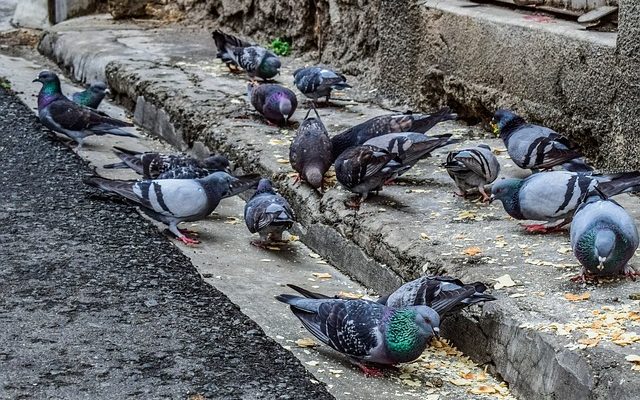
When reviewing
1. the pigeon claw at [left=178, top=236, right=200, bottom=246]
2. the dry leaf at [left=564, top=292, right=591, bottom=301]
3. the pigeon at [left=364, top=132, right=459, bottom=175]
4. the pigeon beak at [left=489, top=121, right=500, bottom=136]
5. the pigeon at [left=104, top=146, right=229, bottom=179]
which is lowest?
the pigeon claw at [left=178, top=236, right=200, bottom=246]

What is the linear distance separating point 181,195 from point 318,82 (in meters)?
2.03

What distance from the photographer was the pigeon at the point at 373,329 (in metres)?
4.34

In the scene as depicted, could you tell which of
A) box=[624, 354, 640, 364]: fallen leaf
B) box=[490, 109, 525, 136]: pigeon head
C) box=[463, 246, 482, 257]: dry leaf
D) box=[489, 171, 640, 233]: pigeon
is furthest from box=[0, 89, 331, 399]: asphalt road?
box=[490, 109, 525, 136]: pigeon head

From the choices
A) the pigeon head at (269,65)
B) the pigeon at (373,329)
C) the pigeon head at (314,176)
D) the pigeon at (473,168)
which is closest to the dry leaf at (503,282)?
the pigeon at (373,329)

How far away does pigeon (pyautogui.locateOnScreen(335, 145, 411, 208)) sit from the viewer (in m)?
5.85

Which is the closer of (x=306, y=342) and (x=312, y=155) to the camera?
(x=306, y=342)

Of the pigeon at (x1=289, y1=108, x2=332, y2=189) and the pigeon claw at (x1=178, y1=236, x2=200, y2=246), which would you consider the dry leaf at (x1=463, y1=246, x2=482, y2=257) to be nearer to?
the pigeon at (x1=289, y1=108, x2=332, y2=189)

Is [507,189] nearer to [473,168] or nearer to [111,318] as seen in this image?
[473,168]

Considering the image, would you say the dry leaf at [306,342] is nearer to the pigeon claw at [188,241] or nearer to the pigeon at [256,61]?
the pigeon claw at [188,241]

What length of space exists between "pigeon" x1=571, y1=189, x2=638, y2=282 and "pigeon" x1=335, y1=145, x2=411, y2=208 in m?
1.37

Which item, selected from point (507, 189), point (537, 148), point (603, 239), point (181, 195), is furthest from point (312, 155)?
point (603, 239)

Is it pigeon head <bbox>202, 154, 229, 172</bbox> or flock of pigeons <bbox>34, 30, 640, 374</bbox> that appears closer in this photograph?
flock of pigeons <bbox>34, 30, 640, 374</bbox>

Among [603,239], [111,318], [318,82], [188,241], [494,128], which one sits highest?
[603,239]

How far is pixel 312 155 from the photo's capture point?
20.8 ft
